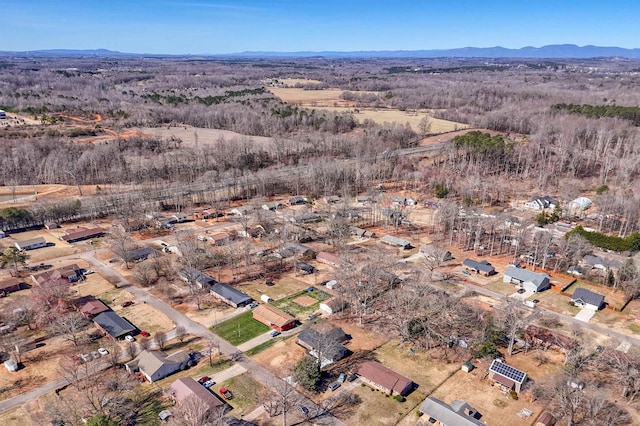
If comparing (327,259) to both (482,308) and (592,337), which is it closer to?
(482,308)

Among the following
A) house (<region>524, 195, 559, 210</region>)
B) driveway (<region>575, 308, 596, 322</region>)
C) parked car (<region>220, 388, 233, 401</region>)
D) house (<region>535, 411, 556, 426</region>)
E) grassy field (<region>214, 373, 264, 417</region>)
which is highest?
house (<region>524, 195, 559, 210</region>)

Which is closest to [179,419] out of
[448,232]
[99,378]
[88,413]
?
[88,413]

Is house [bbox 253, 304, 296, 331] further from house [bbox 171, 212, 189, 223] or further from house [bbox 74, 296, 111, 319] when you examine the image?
house [bbox 171, 212, 189, 223]

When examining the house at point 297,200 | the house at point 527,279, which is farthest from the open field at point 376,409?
the house at point 297,200

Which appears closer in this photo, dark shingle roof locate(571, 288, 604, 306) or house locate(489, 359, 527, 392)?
house locate(489, 359, 527, 392)

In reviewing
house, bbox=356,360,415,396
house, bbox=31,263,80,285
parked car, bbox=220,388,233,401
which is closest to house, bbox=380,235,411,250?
house, bbox=356,360,415,396

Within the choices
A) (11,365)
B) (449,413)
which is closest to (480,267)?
(449,413)
